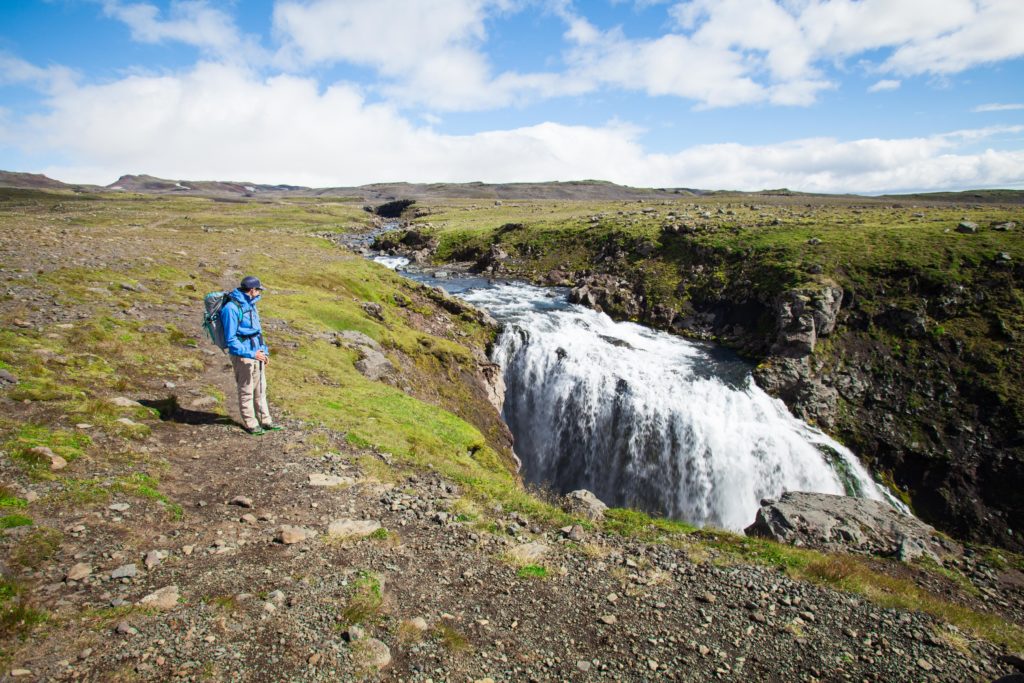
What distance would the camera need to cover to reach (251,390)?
1425cm

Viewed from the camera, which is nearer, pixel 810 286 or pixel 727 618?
pixel 727 618

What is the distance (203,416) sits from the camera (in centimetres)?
1473

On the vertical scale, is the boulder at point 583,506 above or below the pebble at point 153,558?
below

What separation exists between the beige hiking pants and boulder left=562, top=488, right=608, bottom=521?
9920 millimetres

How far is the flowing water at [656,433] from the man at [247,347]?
84.6ft

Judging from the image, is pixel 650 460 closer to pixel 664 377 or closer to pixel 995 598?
pixel 664 377

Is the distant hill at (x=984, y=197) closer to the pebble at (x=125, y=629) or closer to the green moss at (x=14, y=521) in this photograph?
the pebble at (x=125, y=629)

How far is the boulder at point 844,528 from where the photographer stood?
1898 centimetres

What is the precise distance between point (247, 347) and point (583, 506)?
11382mm

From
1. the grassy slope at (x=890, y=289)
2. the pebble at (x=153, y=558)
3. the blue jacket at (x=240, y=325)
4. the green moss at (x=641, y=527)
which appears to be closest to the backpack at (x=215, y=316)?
the blue jacket at (x=240, y=325)

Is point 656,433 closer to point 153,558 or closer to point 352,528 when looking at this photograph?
point 352,528

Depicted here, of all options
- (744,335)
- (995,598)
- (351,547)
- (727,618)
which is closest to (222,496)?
(351,547)

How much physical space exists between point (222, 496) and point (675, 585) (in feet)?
35.6

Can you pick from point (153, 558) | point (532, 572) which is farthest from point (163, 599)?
point (532, 572)
